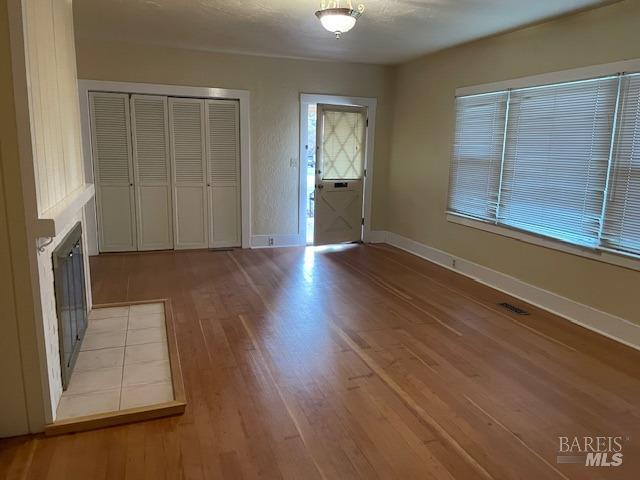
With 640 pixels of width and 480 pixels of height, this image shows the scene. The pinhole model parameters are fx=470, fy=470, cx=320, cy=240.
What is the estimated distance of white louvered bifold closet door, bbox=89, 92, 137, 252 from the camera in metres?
5.71

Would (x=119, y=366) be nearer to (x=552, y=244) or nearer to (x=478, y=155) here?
(x=552, y=244)

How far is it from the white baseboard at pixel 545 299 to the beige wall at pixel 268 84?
1.74 meters

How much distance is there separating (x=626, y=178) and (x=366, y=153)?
3.78m

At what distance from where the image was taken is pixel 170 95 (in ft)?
19.3

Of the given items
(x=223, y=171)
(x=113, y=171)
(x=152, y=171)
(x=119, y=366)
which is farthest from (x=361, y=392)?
(x=113, y=171)

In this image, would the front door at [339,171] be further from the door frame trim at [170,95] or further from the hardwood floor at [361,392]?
the hardwood floor at [361,392]

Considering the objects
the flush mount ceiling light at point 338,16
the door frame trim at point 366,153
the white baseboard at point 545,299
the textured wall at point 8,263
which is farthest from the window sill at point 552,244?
the textured wall at point 8,263

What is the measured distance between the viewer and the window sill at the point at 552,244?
360 cm

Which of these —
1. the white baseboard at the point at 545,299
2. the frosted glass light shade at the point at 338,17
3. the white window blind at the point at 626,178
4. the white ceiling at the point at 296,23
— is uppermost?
the white ceiling at the point at 296,23

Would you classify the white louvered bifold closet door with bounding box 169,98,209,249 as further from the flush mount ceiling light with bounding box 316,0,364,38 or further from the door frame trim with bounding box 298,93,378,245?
the flush mount ceiling light with bounding box 316,0,364,38

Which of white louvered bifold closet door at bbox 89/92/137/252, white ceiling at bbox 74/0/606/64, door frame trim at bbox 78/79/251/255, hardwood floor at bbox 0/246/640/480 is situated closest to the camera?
hardwood floor at bbox 0/246/640/480

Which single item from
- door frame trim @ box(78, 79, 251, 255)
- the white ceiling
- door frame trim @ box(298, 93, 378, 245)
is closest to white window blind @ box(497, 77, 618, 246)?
the white ceiling

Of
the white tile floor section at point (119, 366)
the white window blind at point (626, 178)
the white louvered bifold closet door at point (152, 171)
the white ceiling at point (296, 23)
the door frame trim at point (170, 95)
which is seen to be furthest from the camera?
the white louvered bifold closet door at point (152, 171)

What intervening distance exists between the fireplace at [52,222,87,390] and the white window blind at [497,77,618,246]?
153 inches
